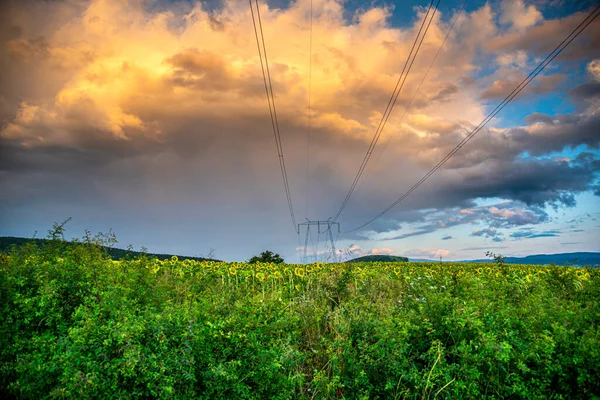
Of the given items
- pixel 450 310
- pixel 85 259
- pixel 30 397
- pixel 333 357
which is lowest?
pixel 30 397

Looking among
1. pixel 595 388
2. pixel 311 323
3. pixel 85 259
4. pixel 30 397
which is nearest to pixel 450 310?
pixel 595 388

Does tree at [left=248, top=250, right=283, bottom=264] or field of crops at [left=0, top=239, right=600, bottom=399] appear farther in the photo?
tree at [left=248, top=250, right=283, bottom=264]

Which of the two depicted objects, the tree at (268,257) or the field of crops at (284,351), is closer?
the field of crops at (284,351)

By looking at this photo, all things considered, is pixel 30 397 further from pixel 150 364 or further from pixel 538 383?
pixel 538 383

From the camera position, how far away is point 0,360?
6.93m

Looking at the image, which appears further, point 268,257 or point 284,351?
point 268,257

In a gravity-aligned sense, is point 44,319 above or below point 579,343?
above

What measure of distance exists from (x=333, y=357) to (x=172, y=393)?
88.5 inches

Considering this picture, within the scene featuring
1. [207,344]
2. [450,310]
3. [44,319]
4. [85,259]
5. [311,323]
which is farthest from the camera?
[85,259]

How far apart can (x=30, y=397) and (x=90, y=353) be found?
5.92 ft

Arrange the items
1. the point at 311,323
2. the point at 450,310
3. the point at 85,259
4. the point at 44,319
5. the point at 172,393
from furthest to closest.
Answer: the point at 85,259
the point at 311,323
the point at 44,319
the point at 450,310
the point at 172,393

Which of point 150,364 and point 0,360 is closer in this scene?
point 150,364

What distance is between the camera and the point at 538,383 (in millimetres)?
5277

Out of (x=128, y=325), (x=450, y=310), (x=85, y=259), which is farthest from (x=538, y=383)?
(x=85, y=259)
